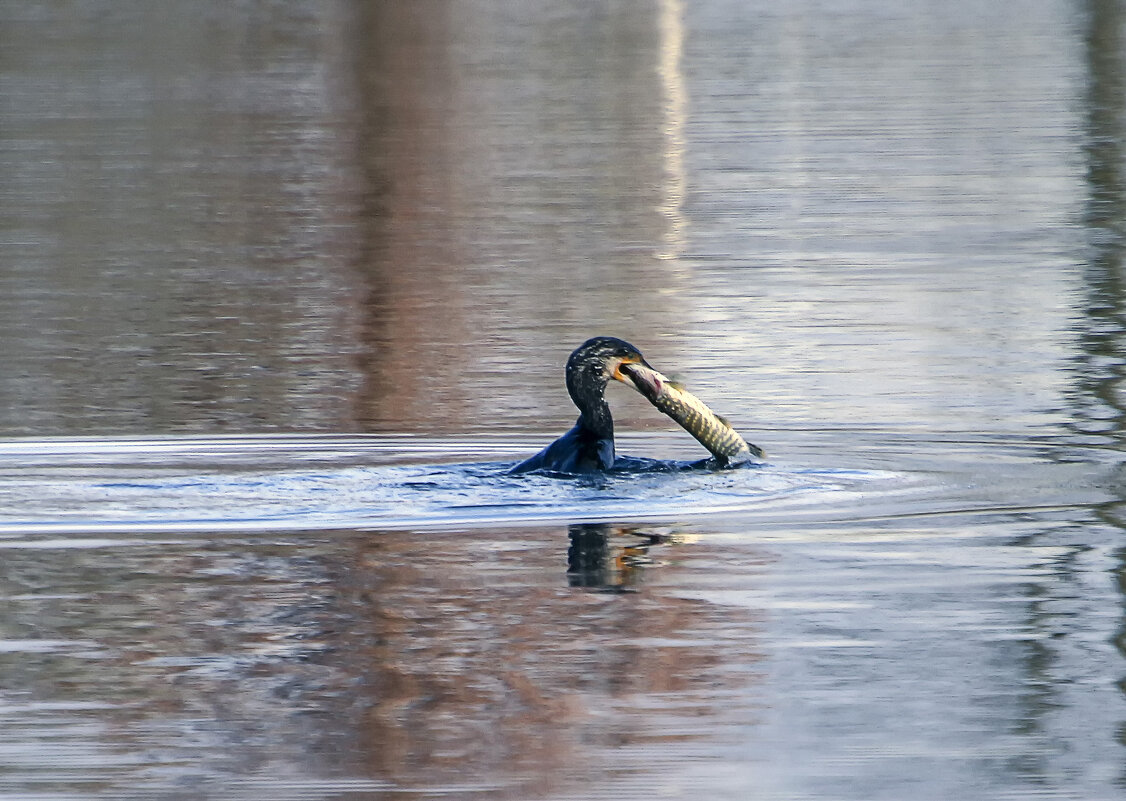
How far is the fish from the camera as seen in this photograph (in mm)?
9906

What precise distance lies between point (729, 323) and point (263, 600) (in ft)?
22.9

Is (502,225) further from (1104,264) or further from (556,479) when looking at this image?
(556,479)

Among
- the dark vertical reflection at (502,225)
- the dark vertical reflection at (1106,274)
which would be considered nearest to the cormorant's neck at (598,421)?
the dark vertical reflection at (502,225)

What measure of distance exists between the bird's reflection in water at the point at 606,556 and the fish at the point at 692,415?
97cm

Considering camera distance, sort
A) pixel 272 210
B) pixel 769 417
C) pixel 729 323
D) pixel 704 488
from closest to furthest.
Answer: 1. pixel 704 488
2. pixel 769 417
3. pixel 729 323
4. pixel 272 210

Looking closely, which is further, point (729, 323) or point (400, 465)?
point (729, 323)

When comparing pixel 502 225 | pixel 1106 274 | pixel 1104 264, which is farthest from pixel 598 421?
pixel 502 225

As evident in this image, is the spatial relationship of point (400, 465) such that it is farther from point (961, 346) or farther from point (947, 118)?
point (947, 118)

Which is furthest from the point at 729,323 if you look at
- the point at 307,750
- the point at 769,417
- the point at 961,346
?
the point at 307,750

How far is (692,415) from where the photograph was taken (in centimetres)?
992

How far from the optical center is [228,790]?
19.3ft

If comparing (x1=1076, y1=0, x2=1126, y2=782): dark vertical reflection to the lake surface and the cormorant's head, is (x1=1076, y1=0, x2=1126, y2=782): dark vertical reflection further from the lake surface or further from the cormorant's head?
the cormorant's head

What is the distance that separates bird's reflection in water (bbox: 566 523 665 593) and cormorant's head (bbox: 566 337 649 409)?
3.05 ft

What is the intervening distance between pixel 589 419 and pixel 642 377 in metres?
0.27
